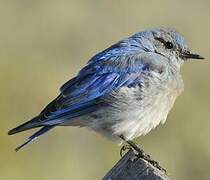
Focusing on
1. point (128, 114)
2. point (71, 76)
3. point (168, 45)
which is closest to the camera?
point (128, 114)

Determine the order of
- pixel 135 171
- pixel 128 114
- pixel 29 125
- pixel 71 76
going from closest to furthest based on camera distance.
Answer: pixel 135 171, pixel 29 125, pixel 128 114, pixel 71 76

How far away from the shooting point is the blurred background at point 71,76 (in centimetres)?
1157

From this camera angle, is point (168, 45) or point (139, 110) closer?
point (139, 110)

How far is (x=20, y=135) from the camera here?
38.8ft

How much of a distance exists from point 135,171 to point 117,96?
2523 mm

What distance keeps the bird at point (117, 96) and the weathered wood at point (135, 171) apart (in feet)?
6.59

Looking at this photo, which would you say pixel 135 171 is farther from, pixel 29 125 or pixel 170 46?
pixel 170 46

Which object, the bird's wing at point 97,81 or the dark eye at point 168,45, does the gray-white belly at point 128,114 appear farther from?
the dark eye at point 168,45

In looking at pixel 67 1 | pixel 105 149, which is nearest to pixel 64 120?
pixel 105 149

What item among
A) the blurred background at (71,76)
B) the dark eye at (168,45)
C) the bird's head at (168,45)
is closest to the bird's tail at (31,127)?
the bird's head at (168,45)

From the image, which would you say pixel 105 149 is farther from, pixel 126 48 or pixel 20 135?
pixel 126 48

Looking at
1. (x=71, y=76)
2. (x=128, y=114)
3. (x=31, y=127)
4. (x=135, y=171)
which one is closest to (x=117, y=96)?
(x=128, y=114)

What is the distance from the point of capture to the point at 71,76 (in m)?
14.1

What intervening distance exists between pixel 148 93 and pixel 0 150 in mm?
2551
